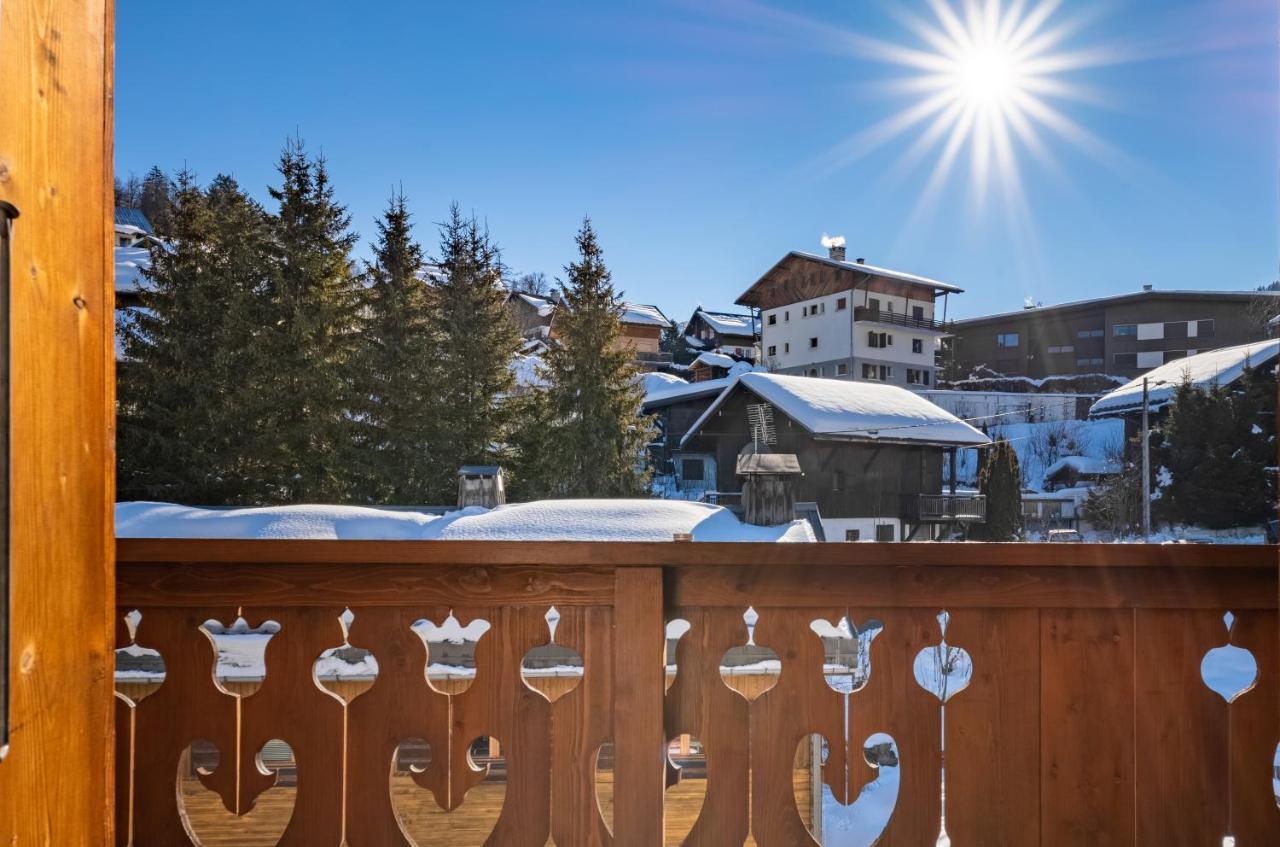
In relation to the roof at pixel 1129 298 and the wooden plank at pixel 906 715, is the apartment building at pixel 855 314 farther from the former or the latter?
the wooden plank at pixel 906 715

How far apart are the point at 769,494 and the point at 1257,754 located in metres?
5.80

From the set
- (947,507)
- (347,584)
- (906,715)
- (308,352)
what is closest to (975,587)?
(906,715)

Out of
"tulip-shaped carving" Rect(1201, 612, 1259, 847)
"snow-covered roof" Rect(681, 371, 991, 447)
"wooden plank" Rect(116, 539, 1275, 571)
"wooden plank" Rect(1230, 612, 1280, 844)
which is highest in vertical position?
"snow-covered roof" Rect(681, 371, 991, 447)

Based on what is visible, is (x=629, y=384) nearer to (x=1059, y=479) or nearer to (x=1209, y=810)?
(x=1059, y=479)

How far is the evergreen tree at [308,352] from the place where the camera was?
36.0 feet

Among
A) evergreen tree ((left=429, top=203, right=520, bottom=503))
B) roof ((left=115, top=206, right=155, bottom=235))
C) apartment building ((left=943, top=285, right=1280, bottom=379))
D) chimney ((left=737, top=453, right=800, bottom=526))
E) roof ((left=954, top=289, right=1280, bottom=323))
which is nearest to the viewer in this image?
chimney ((left=737, top=453, right=800, bottom=526))

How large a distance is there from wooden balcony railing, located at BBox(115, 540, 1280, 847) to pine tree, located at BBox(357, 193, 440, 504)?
34.0ft

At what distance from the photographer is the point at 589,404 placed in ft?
37.6

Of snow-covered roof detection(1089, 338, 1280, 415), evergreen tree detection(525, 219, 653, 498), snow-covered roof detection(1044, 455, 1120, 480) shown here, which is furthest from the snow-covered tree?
snow-covered roof detection(1089, 338, 1280, 415)

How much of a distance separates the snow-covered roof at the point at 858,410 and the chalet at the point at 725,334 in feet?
7.42

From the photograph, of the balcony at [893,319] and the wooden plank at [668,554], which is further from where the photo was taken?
the balcony at [893,319]

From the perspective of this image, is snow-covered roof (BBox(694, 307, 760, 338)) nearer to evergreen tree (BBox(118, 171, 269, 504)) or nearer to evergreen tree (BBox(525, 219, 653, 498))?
evergreen tree (BBox(525, 219, 653, 498))

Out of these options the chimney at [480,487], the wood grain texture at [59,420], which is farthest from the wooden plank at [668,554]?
the chimney at [480,487]

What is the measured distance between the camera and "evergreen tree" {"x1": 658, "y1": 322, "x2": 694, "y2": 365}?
1464 centimetres
